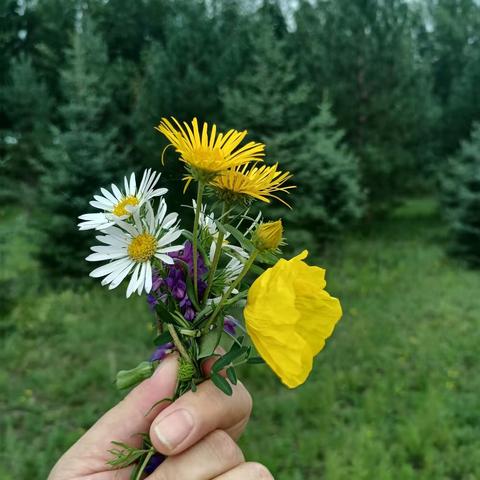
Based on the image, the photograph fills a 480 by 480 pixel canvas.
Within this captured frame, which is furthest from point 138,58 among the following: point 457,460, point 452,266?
point 457,460

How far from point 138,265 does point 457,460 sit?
3.12 meters

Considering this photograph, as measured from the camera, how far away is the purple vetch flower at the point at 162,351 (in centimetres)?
84

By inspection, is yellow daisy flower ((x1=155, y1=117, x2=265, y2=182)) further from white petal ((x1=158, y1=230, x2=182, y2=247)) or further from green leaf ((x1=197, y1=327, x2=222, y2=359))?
green leaf ((x1=197, y1=327, x2=222, y2=359))

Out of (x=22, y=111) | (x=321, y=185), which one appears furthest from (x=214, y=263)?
(x=22, y=111)

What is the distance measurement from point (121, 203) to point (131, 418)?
385 mm

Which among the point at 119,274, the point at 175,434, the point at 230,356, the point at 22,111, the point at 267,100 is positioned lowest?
the point at 22,111

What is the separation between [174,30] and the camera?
7957mm

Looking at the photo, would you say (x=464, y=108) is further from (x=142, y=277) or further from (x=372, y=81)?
(x=142, y=277)

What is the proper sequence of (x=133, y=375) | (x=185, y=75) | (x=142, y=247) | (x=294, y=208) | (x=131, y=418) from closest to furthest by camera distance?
(x=142, y=247), (x=133, y=375), (x=131, y=418), (x=185, y=75), (x=294, y=208)

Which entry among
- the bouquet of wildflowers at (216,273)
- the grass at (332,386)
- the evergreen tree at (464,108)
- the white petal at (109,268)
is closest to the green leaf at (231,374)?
the bouquet of wildflowers at (216,273)

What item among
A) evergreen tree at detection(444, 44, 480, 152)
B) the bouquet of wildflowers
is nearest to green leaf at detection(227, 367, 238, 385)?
Result: the bouquet of wildflowers

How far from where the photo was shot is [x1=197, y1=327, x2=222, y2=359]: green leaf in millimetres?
744

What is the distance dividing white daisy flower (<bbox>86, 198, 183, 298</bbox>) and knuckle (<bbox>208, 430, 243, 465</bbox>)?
0.31 metres

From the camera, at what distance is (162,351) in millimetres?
858
